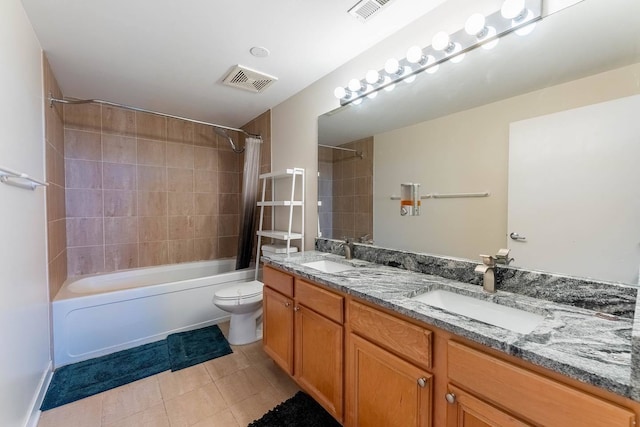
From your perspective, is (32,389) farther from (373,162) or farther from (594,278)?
(594,278)

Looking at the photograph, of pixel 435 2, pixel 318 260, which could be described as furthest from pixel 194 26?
pixel 318 260

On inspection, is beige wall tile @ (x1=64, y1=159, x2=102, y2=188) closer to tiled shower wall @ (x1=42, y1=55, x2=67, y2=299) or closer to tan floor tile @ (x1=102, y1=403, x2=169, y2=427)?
tiled shower wall @ (x1=42, y1=55, x2=67, y2=299)

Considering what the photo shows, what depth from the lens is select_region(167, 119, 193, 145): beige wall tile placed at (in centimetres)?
319

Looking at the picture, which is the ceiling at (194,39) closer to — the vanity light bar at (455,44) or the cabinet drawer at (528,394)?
the vanity light bar at (455,44)

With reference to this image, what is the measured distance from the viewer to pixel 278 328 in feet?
5.90

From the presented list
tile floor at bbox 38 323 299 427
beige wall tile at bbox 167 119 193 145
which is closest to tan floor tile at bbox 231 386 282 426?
tile floor at bbox 38 323 299 427

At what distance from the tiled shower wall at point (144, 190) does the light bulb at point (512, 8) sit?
123 inches

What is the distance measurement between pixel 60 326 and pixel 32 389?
0.58m

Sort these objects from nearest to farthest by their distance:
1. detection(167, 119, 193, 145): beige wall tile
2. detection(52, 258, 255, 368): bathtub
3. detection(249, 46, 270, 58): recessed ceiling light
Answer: detection(249, 46, 270, 58): recessed ceiling light → detection(52, 258, 255, 368): bathtub → detection(167, 119, 193, 145): beige wall tile

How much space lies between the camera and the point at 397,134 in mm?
1735

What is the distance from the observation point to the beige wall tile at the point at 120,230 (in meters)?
2.87

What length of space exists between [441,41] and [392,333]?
142 cm

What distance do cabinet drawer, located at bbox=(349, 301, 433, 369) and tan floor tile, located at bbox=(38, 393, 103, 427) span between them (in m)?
1.59

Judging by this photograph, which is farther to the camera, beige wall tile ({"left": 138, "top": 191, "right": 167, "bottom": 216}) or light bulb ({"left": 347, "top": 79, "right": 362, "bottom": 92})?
beige wall tile ({"left": 138, "top": 191, "right": 167, "bottom": 216})
